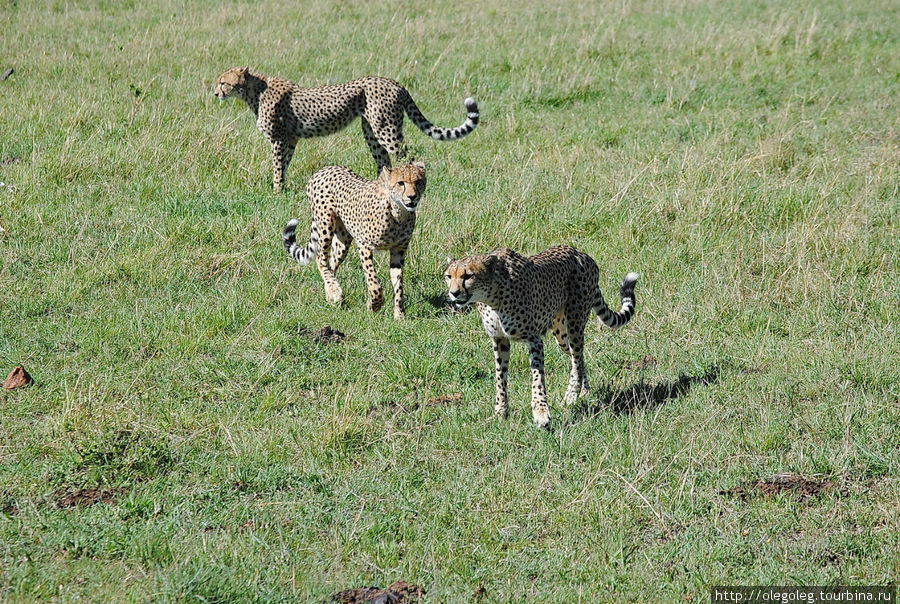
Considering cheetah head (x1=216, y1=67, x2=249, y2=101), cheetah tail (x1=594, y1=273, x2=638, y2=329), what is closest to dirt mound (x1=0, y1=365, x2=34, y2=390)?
cheetah tail (x1=594, y1=273, x2=638, y2=329)

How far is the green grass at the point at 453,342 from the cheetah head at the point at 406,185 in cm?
70

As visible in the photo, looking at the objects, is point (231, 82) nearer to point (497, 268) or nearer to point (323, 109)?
point (323, 109)

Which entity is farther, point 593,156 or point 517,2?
point 517,2

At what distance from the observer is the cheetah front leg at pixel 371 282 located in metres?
6.65

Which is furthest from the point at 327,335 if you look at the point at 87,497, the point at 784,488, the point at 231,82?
the point at 231,82

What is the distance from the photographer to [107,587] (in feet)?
12.0

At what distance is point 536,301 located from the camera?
5117 mm

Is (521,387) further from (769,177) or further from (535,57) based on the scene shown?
(535,57)

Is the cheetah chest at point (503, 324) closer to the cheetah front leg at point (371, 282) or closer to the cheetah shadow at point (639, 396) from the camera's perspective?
the cheetah shadow at point (639, 396)

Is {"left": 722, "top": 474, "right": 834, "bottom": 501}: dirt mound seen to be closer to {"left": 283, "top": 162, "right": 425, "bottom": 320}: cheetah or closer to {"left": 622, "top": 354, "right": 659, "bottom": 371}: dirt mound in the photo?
{"left": 622, "top": 354, "right": 659, "bottom": 371}: dirt mound

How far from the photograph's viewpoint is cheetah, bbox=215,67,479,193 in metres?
9.03

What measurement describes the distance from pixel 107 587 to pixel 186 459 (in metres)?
1.10

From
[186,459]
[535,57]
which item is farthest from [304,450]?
[535,57]

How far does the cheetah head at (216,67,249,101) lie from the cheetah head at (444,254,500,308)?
495cm
